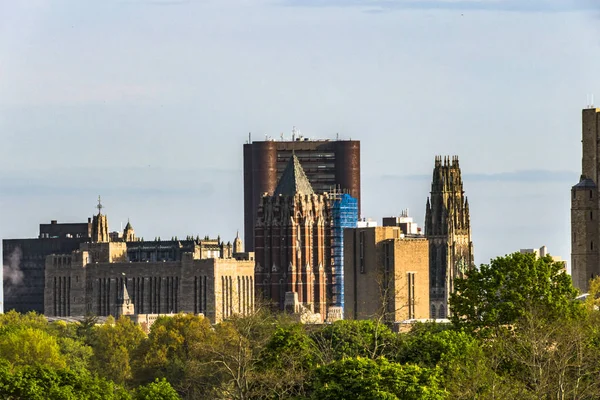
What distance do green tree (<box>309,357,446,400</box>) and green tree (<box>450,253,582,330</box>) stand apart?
20421mm

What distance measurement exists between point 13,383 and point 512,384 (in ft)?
102

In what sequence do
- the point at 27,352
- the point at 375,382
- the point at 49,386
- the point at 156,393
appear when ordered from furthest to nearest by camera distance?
the point at 27,352 → the point at 156,393 → the point at 49,386 → the point at 375,382

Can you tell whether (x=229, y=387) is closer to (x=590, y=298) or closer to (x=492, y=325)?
(x=492, y=325)

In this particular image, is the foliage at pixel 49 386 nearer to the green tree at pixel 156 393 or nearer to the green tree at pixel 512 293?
the green tree at pixel 156 393

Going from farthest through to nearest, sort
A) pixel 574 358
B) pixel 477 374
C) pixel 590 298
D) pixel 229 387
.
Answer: pixel 590 298 < pixel 229 387 < pixel 574 358 < pixel 477 374

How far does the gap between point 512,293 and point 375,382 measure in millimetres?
25586

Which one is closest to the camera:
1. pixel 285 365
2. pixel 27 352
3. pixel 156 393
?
pixel 285 365

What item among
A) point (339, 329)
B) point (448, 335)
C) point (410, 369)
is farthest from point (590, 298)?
point (410, 369)

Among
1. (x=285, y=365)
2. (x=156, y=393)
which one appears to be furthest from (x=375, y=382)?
(x=156, y=393)

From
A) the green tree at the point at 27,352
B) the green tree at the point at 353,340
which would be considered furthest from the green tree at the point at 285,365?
the green tree at the point at 27,352

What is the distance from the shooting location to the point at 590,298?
17412 centimetres

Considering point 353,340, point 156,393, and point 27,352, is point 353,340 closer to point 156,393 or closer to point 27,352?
point 156,393

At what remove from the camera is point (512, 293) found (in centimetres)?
15112

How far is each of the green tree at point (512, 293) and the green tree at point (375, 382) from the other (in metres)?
20.4
